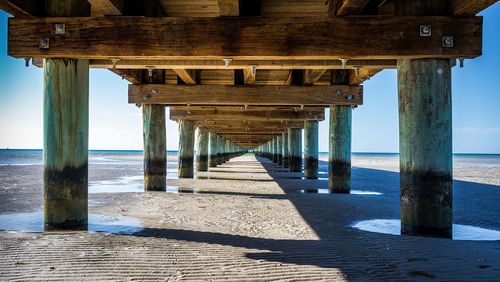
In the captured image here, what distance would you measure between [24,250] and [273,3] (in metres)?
5.39

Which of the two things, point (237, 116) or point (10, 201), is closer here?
point (10, 201)

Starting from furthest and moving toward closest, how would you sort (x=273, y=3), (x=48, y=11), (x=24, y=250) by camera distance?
(x=273, y=3) < (x=48, y=11) < (x=24, y=250)

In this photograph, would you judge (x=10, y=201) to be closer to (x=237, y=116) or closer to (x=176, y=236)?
(x=176, y=236)

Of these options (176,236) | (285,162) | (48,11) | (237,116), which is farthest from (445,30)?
(285,162)

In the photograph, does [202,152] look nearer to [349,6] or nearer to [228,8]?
[228,8]

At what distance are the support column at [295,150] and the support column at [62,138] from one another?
18878mm

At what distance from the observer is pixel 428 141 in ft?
19.6

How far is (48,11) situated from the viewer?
638cm

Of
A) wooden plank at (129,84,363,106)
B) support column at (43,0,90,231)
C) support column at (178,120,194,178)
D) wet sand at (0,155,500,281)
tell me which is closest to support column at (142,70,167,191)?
wooden plank at (129,84,363,106)

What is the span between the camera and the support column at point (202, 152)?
84.2ft

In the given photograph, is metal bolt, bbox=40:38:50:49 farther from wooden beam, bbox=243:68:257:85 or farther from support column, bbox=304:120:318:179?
support column, bbox=304:120:318:179

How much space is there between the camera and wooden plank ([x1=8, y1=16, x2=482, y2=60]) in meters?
5.96

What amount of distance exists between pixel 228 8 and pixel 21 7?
9.84 feet

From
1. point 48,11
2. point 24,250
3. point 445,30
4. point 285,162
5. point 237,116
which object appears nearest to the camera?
point 24,250
